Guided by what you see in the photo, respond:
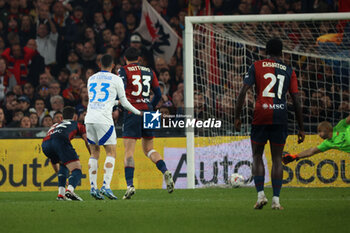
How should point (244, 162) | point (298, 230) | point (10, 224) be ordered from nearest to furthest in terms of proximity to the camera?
point (298, 230) → point (10, 224) → point (244, 162)

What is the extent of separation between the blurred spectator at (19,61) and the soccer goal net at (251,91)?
425 cm

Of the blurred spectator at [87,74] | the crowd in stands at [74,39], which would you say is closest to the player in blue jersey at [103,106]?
the crowd in stands at [74,39]

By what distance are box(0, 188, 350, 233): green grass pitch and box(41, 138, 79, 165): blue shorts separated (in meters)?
1.08

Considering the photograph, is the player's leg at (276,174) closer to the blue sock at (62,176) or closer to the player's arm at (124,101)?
the player's arm at (124,101)

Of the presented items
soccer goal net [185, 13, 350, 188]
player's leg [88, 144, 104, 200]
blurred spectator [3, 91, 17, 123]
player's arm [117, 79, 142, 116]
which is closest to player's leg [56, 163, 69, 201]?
player's leg [88, 144, 104, 200]

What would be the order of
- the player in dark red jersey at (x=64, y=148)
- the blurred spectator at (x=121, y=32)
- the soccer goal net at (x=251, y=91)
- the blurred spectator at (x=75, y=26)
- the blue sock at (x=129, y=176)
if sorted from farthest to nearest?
the blurred spectator at (x=75, y=26), the blurred spectator at (x=121, y=32), the soccer goal net at (x=251, y=91), the blue sock at (x=129, y=176), the player in dark red jersey at (x=64, y=148)

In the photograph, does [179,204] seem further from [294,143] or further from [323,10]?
[323,10]

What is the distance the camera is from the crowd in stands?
14.3m

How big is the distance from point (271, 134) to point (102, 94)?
2.49 metres

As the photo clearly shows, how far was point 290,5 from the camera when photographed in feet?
50.2

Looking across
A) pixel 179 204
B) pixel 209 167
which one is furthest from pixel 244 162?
pixel 179 204

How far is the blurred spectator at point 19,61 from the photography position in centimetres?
1499

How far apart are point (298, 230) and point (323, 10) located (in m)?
10.5

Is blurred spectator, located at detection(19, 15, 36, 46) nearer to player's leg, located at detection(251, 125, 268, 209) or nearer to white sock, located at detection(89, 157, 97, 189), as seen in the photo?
white sock, located at detection(89, 157, 97, 189)
